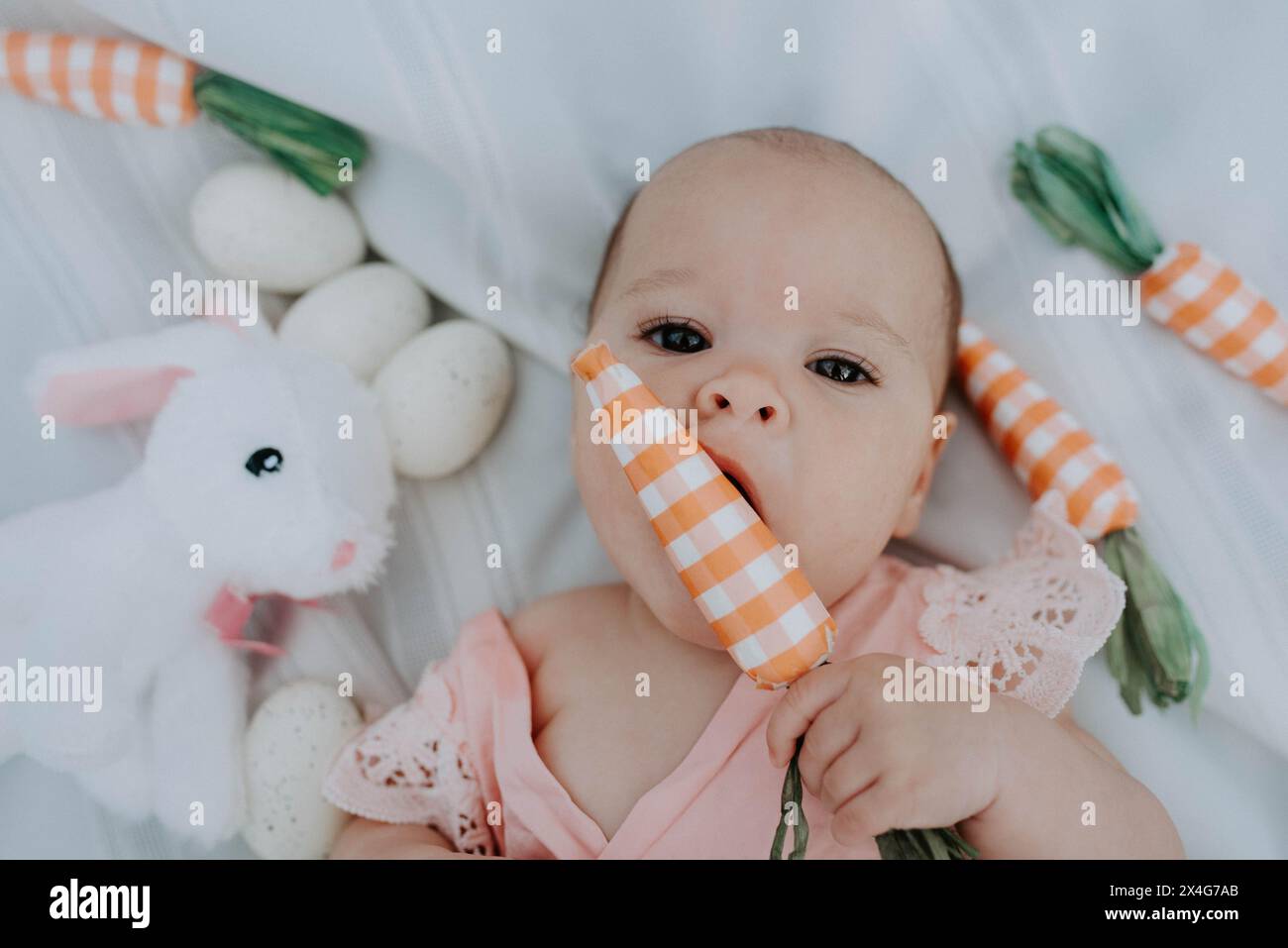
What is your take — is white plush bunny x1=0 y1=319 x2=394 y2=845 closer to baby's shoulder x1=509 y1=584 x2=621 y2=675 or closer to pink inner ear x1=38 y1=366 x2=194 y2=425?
pink inner ear x1=38 y1=366 x2=194 y2=425

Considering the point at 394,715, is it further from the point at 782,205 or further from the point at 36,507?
the point at 782,205

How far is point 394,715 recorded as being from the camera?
1283 millimetres

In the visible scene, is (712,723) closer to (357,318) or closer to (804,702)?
(804,702)

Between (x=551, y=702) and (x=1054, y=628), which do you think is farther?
(x=551, y=702)

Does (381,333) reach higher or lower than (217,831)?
higher

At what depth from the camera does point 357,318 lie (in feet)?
4.58

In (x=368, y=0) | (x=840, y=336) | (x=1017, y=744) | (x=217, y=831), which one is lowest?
(x=217, y=831)

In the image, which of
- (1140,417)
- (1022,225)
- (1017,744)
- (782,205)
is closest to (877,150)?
(1022,225)

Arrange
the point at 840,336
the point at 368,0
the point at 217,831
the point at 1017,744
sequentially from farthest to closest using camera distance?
the point at 368,0 → the point at 217,831 → the point at 840,336 → the point at 1017,744

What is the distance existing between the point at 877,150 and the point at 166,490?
101cm

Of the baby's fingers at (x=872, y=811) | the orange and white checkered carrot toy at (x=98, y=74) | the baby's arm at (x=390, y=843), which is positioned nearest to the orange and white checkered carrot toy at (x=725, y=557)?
the baby's fingers at (x=872, y=811)

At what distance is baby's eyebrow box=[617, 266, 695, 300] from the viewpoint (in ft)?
3.72

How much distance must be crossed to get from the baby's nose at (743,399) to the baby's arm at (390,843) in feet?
1.89

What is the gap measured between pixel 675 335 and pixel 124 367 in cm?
67
